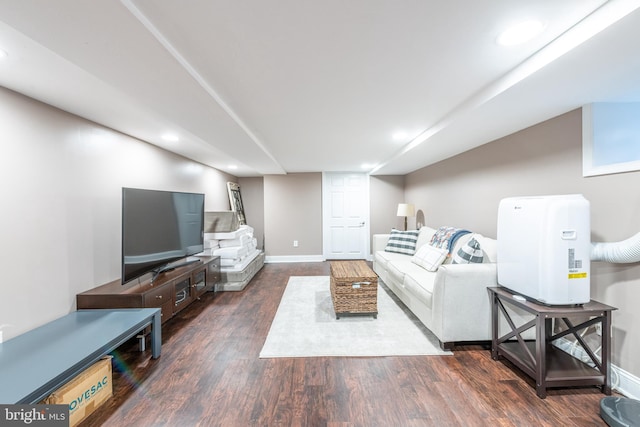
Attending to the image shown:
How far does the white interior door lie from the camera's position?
6117 millimetres

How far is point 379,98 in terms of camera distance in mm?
2037

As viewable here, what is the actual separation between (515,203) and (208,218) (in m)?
4.13

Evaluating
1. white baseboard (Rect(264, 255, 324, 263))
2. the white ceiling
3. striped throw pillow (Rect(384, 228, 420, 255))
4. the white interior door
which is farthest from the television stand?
the white interior door

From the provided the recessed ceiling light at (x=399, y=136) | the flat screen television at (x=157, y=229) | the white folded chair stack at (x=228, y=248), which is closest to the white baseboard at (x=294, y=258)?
the white folded chair stack at (x=228, y=248)

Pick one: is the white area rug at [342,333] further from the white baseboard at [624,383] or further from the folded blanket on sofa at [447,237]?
the white baseboard at [624,383]

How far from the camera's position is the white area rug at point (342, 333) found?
2.23 metres

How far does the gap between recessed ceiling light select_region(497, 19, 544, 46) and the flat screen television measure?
304cm

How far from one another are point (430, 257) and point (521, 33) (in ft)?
8.05

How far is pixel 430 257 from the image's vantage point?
3182 mm

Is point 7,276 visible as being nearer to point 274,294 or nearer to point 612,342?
point 274,294

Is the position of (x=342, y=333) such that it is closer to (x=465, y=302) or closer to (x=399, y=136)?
(x=465, y=302)

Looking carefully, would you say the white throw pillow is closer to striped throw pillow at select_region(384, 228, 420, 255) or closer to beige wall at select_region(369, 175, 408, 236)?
striped throw pillow at select_region(384, 228, 420, 255)

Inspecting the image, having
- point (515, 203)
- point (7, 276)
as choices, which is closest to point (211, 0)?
point (7, 276)

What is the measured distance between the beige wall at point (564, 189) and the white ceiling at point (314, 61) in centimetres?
26
